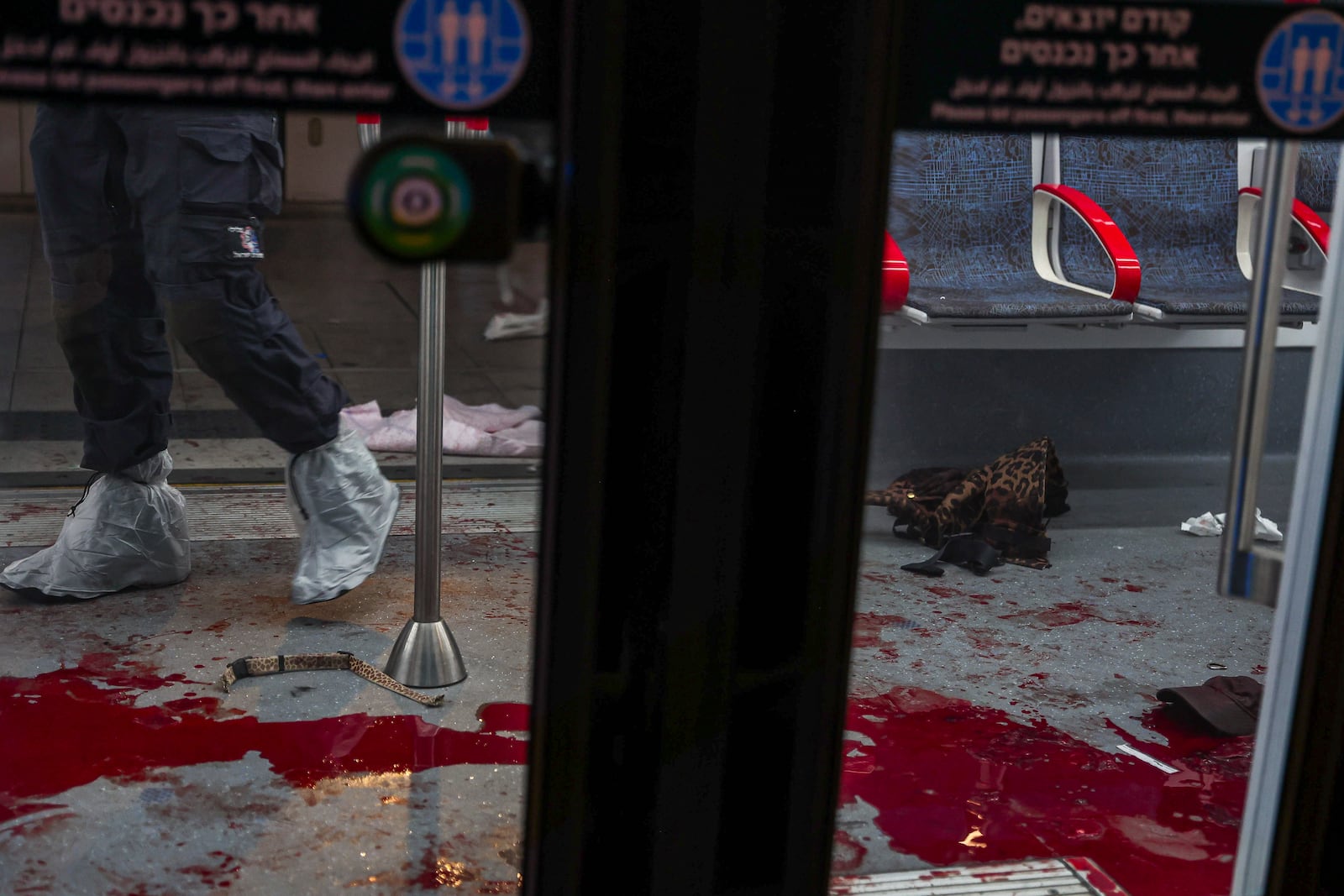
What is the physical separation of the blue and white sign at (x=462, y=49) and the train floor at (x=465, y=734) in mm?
1020

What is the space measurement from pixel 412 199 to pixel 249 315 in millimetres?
1353

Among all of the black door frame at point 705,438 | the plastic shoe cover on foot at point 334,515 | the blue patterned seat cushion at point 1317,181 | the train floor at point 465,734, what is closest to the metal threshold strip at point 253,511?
the train floor at point 465,734

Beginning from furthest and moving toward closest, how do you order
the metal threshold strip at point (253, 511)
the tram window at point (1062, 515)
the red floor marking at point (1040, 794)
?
the metal threshold strip at point (253, 511)
the tram window at point (1062, 515)
the red floor marking at point (1040, 794)

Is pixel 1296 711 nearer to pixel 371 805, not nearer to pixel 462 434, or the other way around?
pixel 371 805

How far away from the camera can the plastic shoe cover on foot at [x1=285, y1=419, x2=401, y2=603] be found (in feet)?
8.25

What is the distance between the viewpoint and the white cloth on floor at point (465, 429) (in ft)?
12.5

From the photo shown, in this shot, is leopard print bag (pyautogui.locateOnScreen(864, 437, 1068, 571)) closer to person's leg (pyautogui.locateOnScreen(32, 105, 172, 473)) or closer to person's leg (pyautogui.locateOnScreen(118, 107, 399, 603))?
person's leg (pyautogui.locateOnScreen(118, 107, 399, 603))

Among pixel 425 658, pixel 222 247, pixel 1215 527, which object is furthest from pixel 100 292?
pixel 1215 527

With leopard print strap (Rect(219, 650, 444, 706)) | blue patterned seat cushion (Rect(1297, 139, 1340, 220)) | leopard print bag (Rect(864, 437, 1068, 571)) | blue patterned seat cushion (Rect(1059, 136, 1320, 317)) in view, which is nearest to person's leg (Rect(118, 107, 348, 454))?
leopard print strap (Rect(219, 650, 444, 706))

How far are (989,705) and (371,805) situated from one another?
40.6 inches

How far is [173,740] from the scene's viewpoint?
1992 mm

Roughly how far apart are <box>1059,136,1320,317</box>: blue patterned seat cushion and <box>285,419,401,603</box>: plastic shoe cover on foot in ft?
7.21

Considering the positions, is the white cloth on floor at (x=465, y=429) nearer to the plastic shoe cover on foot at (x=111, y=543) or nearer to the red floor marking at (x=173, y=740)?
the plastic shoe cover on foot at (x=111, y=543)

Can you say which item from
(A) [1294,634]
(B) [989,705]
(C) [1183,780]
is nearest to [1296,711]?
(A) [1294,634]
